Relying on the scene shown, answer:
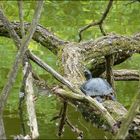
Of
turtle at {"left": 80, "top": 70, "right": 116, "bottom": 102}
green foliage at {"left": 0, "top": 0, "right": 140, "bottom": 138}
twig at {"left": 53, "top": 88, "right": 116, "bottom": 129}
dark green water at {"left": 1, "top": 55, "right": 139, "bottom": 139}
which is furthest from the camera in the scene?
green foliage at {"left": 0, "top": 0, "right": 140, "bottom": 138}

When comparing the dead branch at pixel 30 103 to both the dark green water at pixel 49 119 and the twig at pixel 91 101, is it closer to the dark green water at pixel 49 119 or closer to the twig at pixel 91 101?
the twig at pixel 91 101

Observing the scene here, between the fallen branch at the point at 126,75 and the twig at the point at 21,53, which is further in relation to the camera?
the fallen branch at the point at 126,75

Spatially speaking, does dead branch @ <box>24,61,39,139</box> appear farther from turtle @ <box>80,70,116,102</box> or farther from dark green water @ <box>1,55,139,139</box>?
dark green water @ <box>1,55,139,139</box>

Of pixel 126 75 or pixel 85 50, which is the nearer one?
pixel 85 50

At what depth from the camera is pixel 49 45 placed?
378 cm

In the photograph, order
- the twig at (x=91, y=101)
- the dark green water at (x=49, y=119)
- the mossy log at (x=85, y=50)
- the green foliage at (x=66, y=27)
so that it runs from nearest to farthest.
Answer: the twig at (x=91, y=101) → the mossy log at (x=85, y=50) → the dark green water at (x=49, y=119) → the green foliage at (x=66, y=27)

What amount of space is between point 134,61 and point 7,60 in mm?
1369

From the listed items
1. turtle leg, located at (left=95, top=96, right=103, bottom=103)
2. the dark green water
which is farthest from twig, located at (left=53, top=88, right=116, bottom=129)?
the dark green water

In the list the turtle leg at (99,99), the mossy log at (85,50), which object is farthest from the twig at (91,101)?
the mossy log at (85,50)

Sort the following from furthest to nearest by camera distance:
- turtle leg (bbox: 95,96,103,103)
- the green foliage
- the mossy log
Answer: the green foliage < the mossy log < turtle leg (bbox: 95,96,103,103)

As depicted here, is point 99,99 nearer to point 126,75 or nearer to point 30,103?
point 30,103

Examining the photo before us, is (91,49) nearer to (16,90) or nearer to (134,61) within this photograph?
(16,90)

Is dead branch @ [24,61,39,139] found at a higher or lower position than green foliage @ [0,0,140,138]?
higher

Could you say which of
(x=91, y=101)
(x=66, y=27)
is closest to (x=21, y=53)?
(x=91, y=101)
